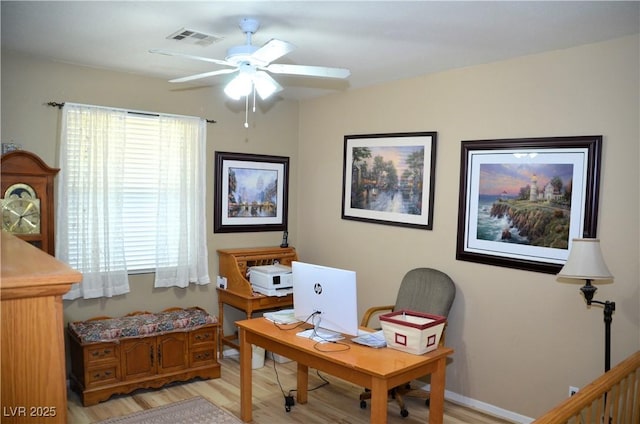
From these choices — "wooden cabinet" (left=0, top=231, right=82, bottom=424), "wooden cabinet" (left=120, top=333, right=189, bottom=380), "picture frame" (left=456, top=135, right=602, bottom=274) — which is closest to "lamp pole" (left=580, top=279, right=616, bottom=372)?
"picture frame" (left=456, top=135, right=602, bottom=274)

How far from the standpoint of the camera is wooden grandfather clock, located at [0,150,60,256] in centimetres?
351

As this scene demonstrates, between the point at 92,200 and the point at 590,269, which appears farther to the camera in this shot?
the point at 92,200

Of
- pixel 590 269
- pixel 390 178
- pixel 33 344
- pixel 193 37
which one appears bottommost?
pixel 590 269

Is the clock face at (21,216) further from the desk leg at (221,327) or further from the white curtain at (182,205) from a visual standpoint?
the desk leg at (221,327)

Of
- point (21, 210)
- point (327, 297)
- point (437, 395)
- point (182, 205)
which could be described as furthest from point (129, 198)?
point (437, 395)

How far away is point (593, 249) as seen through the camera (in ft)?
9.48

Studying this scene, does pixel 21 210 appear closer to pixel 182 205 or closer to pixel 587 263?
pixel 182 205

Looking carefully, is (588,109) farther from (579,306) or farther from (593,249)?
(579,306)

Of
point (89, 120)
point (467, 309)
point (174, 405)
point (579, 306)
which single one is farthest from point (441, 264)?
point (89, 120)

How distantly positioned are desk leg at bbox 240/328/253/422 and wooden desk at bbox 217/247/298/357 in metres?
0.99

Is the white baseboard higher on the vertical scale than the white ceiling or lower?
lower

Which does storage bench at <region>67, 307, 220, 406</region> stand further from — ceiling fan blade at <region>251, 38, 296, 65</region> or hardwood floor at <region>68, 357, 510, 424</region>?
ceiling fan blade at <region>251, 38, 296, 65</region>

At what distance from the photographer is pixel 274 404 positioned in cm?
387

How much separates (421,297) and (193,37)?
8.41 ft
